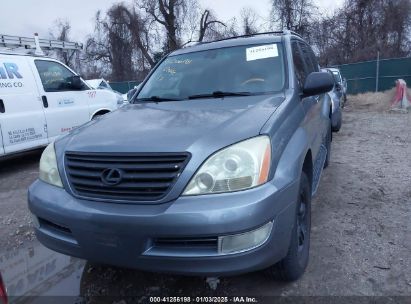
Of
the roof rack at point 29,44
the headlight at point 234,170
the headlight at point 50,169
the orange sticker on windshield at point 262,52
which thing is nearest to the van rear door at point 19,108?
the roof rack at point 29,44

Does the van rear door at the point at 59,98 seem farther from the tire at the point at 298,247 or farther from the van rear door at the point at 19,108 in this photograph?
the tire at the point at 298,247

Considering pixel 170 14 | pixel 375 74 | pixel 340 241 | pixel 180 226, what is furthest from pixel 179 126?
pixel 170 14

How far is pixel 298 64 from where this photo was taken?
12.0 feet

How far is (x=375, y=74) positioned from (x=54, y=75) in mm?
18886

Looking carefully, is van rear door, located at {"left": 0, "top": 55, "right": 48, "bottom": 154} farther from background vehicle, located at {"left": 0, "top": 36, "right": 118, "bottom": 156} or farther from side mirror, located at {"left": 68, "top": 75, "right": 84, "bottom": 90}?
side mirror, located at {"left": 68, "top": 75, "right": 84, "bottom": 90}

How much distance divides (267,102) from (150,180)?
1185 millimetres

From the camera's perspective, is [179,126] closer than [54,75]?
Yes

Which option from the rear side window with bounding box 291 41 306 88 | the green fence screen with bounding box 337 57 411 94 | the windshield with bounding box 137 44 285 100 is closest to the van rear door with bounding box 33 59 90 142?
the windshield with bounding box 137 44 285 100

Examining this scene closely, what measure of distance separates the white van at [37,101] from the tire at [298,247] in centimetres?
512

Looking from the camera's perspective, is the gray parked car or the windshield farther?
the windshield

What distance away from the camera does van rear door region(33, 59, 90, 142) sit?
6.76 metres

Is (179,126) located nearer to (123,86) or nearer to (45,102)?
(45,102)

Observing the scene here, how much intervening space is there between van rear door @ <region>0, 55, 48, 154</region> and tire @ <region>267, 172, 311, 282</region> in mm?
5137

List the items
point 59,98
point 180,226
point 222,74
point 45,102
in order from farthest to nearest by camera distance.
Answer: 1. point 59,98
2. point 45,102
3. point 222,74
4. point 180,226
